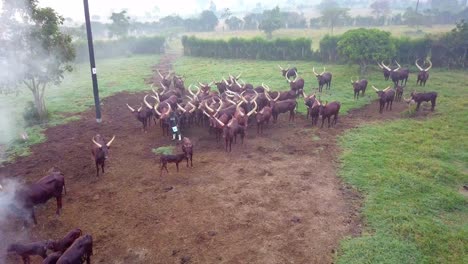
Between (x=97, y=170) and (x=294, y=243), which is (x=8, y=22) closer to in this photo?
(x=97, y=170)

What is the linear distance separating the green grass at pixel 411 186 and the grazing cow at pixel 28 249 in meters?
5.76

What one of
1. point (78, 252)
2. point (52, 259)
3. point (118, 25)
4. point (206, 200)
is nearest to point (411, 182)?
point (206, 200)

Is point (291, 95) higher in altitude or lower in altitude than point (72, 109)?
higher

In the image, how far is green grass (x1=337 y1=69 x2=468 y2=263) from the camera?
23.4 ft

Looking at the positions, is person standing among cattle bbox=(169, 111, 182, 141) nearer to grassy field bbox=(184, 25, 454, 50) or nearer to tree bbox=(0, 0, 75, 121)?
tree bbox=(0, 0, 75, 121)

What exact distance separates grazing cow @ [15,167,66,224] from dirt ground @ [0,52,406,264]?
1.43ft

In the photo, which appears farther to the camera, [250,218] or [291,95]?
[291,95]

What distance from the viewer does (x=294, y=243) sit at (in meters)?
7.38

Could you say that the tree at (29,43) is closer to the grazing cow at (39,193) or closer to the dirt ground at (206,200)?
the dirt ground at (206,200)

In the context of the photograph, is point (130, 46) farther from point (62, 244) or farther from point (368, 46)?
point (62, 244)

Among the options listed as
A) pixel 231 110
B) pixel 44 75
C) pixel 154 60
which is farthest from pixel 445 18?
pixel 44 75

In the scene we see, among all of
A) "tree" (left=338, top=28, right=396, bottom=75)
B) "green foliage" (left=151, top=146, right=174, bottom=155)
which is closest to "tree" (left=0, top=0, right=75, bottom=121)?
"green foliage" (left=151, top=146, right=174, bottom=155)

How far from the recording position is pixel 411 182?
31.2ft

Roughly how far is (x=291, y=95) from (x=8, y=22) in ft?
39.1
